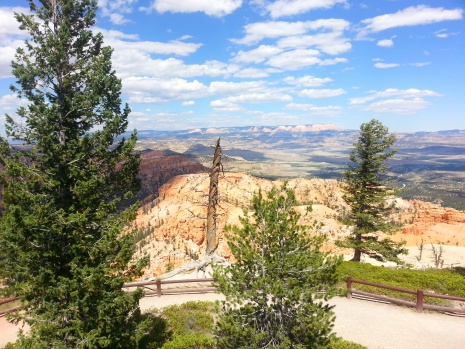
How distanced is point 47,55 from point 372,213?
24.4m

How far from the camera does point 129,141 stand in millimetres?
11625

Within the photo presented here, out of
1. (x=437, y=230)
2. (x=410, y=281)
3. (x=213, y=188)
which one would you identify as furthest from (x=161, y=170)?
(x=410, y=281)

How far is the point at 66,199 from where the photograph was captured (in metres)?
10.8

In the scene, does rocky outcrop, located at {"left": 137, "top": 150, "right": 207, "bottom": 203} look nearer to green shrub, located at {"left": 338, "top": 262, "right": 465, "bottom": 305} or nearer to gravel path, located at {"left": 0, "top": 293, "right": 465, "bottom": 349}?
green shrub, located at {"left": 338, "top": 262, "right": 465, "bottom": 305}

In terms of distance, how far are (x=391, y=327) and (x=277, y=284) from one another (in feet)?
30.2

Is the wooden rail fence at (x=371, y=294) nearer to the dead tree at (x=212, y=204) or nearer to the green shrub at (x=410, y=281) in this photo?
the green shrub at (x=410, y=281)

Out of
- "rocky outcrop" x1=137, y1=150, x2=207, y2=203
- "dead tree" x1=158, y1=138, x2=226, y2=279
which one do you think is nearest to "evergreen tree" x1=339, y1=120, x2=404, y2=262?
"dead tree" x1=158, y1=138, x2=226, y2=279

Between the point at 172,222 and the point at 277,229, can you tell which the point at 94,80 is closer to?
the point at 277,229

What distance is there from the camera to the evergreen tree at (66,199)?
988cm

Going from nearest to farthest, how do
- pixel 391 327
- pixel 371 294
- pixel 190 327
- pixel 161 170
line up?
pixel 391 327 < pixel 190 327 < pixel 371 294 < pixel 161 170

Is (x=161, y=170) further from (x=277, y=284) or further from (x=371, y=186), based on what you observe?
(x=277, y=284)

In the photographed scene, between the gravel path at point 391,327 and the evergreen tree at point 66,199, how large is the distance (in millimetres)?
7552

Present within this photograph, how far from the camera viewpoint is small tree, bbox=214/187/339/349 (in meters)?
8.75

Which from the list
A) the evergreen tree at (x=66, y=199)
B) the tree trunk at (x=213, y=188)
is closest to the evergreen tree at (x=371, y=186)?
the tree trunk at (x=213, y=188)
